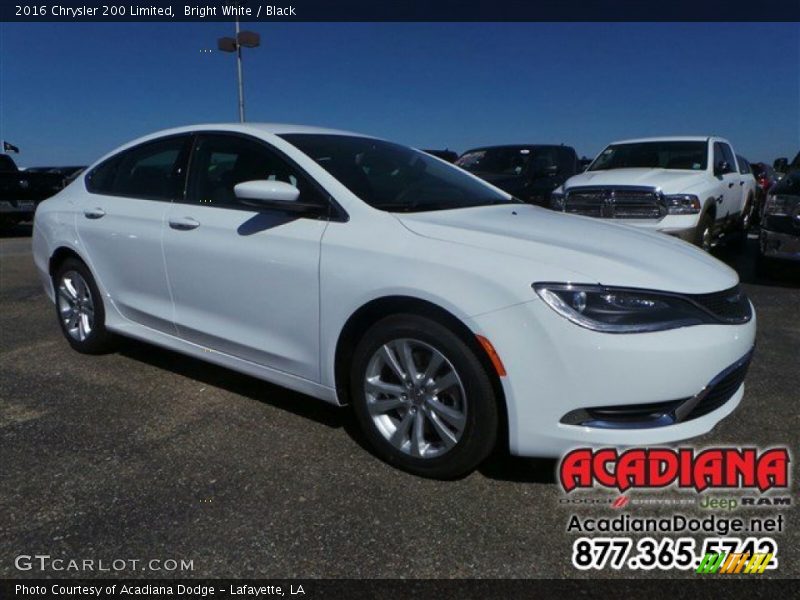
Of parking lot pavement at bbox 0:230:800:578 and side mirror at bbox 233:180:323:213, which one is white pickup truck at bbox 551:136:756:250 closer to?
parking lot pavement at bbox 0:230:800:578

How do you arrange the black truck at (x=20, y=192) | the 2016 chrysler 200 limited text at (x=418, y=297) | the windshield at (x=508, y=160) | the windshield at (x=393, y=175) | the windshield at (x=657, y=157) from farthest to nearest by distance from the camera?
the black truck at (x=20, y=192) < the windshield at (x=508, y=160) < the windshield at (x=657, y=157) < the windshield at (x=393, y=175) < the 2016 chrysler 200 limited text at (x=418, y=297)

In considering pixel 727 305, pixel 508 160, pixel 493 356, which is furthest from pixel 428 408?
pixel 508 160

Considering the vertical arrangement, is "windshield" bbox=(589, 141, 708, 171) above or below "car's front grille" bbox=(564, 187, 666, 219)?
above

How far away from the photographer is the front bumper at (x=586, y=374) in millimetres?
2389

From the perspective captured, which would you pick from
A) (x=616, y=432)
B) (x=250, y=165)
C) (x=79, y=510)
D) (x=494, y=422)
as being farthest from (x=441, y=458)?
(x=250, y=165)

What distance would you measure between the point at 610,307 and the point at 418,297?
733 mm

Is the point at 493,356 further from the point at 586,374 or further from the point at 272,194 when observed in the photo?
the point at 272,194

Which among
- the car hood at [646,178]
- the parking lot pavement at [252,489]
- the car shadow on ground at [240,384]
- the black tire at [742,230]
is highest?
the car hood at [646,178]

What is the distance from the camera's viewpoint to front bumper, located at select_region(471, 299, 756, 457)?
2.39 meters

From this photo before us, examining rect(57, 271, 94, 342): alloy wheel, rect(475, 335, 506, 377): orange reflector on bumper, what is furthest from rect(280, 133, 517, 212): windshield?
rect(57, 271, 94, 342): alloy wheel

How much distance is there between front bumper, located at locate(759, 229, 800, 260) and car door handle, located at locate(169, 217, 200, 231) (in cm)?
584
